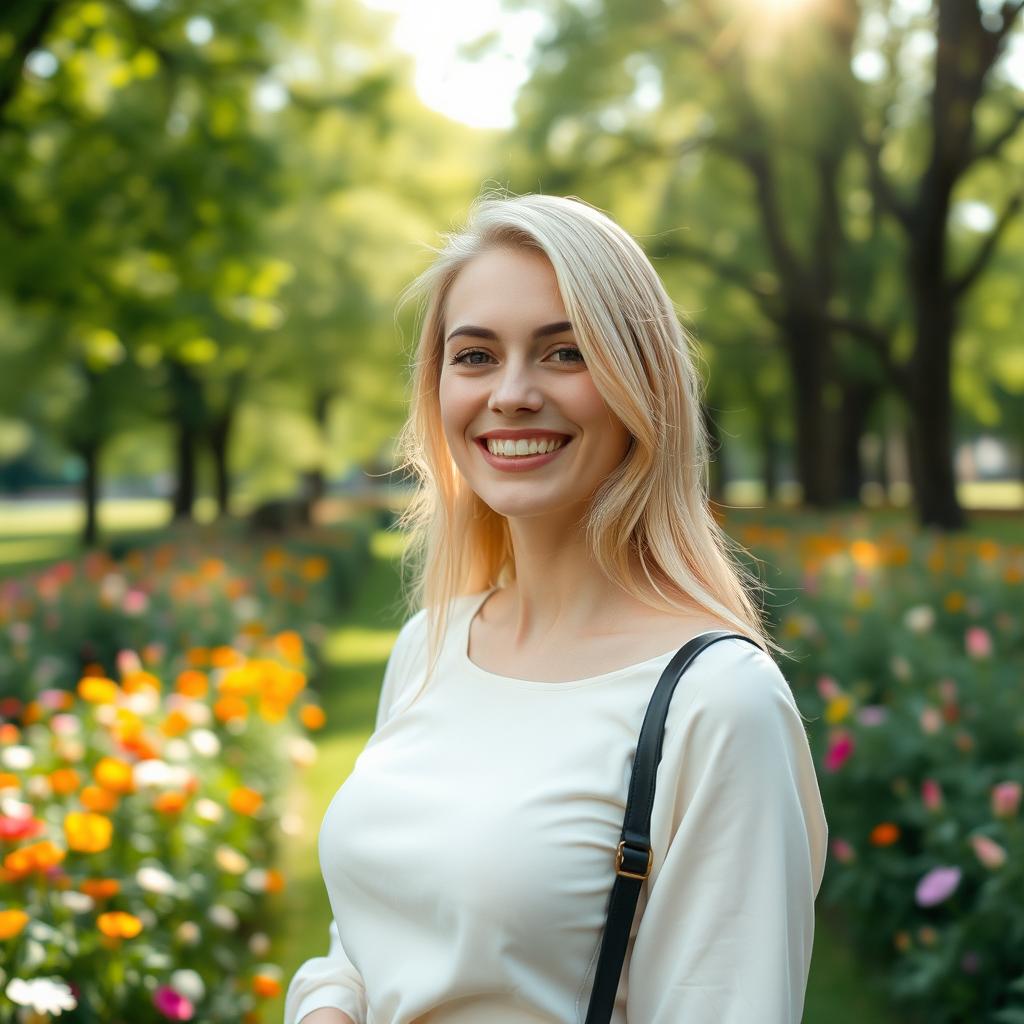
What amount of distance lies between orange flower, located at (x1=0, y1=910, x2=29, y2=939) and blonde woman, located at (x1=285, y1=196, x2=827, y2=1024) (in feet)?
3.97

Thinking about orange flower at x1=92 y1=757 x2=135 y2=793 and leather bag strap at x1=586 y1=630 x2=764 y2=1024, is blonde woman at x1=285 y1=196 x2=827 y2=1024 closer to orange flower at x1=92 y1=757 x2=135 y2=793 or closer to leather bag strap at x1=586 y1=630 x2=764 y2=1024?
leather bag strap at x1=586 y1=630 x2=764 y2=1024

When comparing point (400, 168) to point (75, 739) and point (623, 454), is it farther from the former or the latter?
point (623, 454)

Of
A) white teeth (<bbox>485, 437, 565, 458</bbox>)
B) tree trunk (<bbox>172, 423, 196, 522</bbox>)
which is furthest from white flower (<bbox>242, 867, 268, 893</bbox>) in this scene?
tree trunk (<bbox>172, 423, 196, 522</bbox>)

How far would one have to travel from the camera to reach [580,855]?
1.69m

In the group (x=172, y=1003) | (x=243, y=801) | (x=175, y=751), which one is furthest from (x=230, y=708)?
(x=172, y=1003)

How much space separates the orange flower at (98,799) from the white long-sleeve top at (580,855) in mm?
2159

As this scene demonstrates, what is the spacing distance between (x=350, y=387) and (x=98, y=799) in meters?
27.3

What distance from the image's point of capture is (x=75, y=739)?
475 cm

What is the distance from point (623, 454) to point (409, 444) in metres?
0.72

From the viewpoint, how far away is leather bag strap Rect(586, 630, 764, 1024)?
5.39 ft

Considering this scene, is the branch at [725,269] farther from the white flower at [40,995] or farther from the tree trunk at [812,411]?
the white flower at [40,995]

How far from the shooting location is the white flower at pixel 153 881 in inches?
141

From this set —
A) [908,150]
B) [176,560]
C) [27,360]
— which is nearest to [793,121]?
[176,560]

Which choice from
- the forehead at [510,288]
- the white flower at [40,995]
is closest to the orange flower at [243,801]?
the white flower at [40,995]
